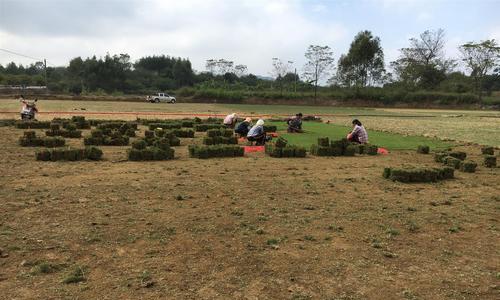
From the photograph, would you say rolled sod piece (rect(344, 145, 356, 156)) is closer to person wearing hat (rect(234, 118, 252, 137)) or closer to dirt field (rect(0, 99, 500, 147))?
person wearing hat (rect(234, 118, 252, 137))

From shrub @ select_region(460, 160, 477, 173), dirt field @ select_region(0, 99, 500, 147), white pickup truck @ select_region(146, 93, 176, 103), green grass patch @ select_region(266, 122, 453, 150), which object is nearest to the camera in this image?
shrub @ select_region(460, 160, 477, 173)

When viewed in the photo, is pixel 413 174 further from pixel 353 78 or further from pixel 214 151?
pixel 353 78

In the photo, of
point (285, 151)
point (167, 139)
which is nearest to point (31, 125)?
point (167, 139)

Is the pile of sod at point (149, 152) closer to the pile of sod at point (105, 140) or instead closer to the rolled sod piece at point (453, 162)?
the pile of sod at point (105, 140)

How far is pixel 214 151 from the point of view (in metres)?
14.8

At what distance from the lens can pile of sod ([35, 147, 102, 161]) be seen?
13234mm

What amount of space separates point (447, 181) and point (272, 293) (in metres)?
8.24

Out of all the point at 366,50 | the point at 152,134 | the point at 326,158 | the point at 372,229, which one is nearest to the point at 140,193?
the point at 372,229

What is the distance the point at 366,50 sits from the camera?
7681 centimetres

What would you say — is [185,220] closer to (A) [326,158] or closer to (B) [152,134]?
(A) [326,158]

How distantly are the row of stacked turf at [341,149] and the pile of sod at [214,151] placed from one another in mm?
2709

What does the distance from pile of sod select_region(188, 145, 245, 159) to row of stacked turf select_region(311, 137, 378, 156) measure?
8.89 ft

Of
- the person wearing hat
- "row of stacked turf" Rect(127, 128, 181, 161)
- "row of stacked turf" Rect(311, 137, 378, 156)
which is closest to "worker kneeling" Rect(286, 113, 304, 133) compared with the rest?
the person wearing hat

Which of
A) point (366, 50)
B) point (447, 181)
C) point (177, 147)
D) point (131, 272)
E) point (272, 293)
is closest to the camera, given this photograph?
point (272, 293)
